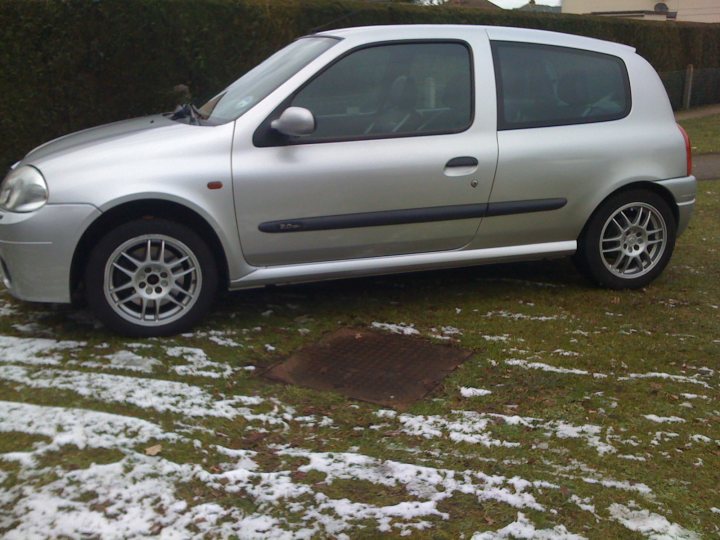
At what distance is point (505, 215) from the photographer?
17.1ft

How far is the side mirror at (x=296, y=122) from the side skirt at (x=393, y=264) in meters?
0.81

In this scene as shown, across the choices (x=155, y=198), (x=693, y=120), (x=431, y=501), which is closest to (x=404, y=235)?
(x=155, y=198)

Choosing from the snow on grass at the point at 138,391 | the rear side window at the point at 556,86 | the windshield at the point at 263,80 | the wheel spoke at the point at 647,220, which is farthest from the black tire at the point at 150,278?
the wheel spoke at the point at 647,220

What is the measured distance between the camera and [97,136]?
482 centimetres

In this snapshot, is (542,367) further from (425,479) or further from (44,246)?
(44,246)

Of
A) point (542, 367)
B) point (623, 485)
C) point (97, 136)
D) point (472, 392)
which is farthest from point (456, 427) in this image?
point (97, 136)

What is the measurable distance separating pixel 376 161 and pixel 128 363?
6.03ft

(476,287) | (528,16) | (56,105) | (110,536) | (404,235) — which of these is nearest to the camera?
(110,536)

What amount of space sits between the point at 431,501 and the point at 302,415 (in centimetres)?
90

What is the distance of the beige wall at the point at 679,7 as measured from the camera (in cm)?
3644

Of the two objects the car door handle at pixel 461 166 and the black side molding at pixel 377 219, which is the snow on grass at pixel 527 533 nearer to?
the black side molding at pixel 377 219

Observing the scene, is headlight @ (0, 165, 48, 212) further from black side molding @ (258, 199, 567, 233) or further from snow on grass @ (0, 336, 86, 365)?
black side molding @ (258, 199, 567, 233)

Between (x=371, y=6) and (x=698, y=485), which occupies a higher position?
(x=371, y=6)

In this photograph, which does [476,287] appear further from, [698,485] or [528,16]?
[528,16]
